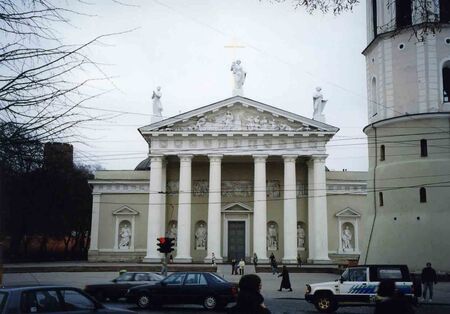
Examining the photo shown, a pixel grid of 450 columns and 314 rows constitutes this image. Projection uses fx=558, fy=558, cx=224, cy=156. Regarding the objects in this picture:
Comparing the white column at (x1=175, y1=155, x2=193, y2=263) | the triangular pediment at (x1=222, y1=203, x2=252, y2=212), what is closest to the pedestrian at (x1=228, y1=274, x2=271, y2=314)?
the white column at (x1=175, y1=155, x2=193, y2=263)

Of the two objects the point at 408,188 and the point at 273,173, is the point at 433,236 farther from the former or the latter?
the point at 273,173

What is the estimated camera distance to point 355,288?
19.2 meters

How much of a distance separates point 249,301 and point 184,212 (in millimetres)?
41591

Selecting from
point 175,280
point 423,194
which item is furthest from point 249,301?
point 423,194

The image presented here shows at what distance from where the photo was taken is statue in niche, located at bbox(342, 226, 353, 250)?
5072cm

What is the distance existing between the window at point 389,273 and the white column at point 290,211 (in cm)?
2675

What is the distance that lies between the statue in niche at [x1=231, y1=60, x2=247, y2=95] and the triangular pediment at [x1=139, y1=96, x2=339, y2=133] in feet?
4.25

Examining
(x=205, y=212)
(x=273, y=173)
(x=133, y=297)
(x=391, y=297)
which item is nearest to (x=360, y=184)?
(x=273, y=173)

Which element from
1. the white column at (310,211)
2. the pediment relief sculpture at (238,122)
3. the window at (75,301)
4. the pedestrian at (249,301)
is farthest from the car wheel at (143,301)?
the white column at (310,211)

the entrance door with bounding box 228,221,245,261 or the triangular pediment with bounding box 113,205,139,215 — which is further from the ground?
the triangular pediment with bounding box 113,205,139,215

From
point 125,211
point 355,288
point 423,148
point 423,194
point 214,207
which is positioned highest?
point 423,148

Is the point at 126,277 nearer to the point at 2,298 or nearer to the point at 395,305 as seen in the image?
the point at 2,298

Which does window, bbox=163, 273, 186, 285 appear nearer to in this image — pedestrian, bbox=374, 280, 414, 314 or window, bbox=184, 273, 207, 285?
window, bbox=184, 273, 207, 285

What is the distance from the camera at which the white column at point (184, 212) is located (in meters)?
46.4
